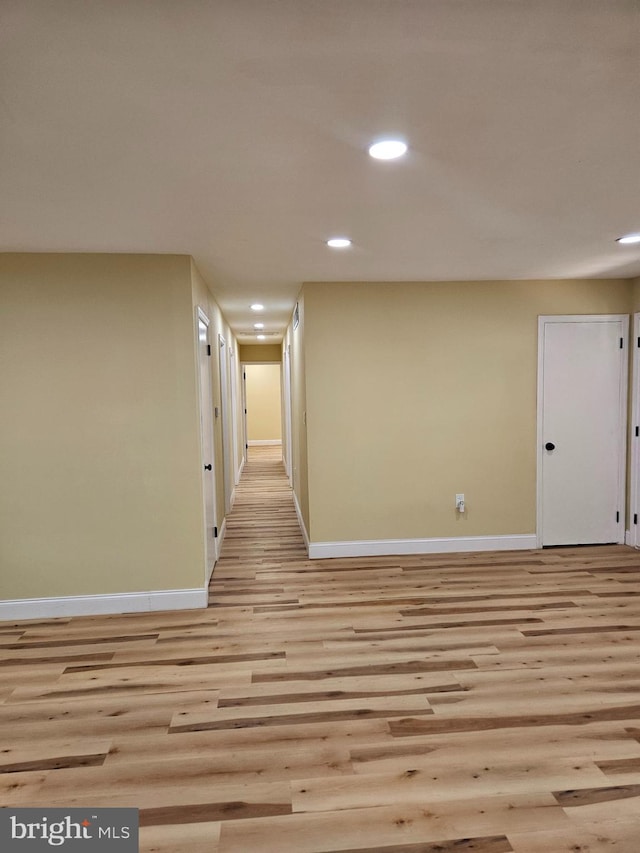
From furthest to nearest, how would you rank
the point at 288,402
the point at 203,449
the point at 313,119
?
the point at 288,402, the point at 203,449, the point at 313,119

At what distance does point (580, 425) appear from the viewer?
483cm

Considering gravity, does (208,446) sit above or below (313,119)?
below

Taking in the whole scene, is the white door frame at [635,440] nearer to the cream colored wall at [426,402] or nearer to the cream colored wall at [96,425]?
the cream colored wall at [426,402]

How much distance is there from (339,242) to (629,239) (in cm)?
185

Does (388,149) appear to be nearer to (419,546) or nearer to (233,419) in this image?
(419,546)

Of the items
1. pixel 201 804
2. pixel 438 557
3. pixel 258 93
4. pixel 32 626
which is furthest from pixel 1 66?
pixel 438 557

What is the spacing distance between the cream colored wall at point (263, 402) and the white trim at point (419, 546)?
361 inches

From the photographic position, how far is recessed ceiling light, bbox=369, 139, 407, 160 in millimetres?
1847

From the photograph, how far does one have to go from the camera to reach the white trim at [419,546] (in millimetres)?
4719

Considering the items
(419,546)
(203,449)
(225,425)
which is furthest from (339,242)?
(225,425)

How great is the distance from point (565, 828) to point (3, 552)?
352cm

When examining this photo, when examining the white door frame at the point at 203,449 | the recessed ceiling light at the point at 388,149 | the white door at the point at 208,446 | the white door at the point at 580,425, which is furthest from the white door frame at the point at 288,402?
the recessed ceiling light at the point at 388,149

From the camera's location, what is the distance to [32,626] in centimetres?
347

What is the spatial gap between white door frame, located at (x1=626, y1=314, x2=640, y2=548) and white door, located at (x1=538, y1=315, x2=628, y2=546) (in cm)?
7
